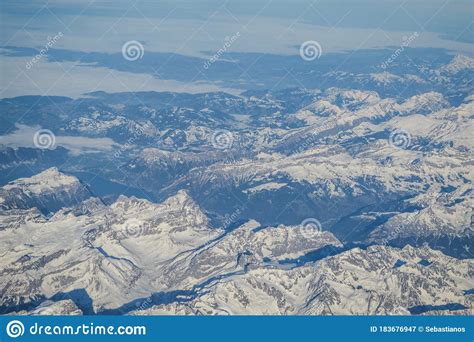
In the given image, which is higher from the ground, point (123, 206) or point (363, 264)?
point (123, 206)

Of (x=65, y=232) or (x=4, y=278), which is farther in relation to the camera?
(x=65, y=232)

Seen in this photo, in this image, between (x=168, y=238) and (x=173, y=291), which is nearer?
(x=173, y=291)

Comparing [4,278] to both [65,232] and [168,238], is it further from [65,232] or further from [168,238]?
[168,238]
